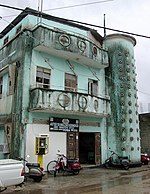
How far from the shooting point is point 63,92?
46.3 feet

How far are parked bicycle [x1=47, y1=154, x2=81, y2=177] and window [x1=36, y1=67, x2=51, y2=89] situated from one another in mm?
4281

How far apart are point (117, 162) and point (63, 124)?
15.4 ft

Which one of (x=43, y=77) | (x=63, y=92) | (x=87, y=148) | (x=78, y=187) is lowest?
(x=78, y=187)

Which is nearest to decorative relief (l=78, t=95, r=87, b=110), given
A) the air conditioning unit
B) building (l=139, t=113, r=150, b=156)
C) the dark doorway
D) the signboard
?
the signboard

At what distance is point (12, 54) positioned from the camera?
15609 mm

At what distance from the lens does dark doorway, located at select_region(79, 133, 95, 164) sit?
58.7 ft

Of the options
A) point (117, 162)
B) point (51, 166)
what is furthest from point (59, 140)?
point (117, 162)

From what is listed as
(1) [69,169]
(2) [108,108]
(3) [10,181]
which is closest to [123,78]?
(2) [108,108]

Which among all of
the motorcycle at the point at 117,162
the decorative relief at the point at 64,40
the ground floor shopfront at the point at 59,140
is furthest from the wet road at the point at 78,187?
the decorative relief at the point at 64,40

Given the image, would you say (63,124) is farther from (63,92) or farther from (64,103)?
(63,92)

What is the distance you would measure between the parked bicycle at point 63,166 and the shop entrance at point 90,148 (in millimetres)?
3201

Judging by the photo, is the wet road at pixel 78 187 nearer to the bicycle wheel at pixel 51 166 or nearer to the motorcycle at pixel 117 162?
the bicycle wheel at pixel 51 166

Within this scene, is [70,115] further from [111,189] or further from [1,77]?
[111,189]

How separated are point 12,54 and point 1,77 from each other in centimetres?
213
